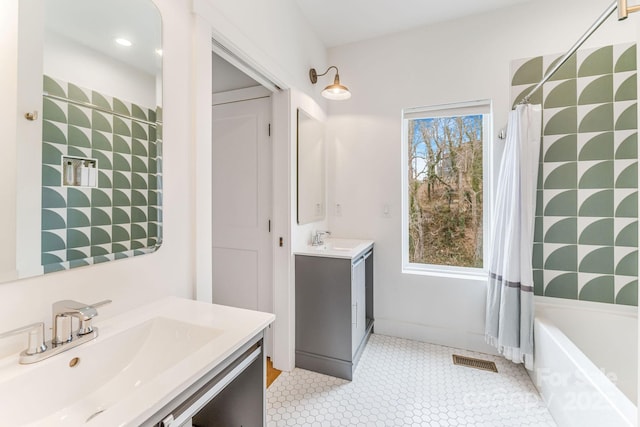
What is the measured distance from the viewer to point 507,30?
2.25m

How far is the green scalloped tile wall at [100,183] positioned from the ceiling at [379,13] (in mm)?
1776


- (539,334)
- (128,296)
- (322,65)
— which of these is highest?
(322,65)

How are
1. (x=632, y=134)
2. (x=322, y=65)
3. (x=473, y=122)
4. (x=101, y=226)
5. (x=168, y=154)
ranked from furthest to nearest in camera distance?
(x=322, y=65)
(x=473, y=122)
(x=632, y=134)
(x=168, y=154)
(x=101, y=226)

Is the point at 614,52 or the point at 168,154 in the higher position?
the point at 614,52

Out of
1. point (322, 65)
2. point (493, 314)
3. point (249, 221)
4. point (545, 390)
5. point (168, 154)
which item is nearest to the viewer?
point (168, 154)

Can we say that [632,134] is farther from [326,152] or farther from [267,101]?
[267,101]

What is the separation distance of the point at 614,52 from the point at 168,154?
292 cm

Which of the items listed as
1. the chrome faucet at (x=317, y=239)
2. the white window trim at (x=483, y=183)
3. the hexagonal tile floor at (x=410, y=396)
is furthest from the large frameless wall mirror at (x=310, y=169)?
the hexagonal tile floor at (x=410, y=396)

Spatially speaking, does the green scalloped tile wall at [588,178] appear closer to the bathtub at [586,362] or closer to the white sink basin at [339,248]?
the bathtub at [586,362]

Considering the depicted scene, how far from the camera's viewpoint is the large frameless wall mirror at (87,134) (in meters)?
0.78

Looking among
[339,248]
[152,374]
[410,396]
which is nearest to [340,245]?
[339,248]

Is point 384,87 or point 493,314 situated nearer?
point 493,314

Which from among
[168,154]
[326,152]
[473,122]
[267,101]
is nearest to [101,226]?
[168,154]

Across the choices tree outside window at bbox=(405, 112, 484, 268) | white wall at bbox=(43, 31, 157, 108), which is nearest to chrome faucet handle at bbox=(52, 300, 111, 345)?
white wall at bbox=(43, 31, 157, 108)
